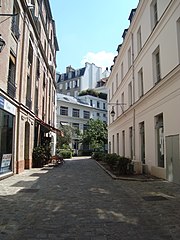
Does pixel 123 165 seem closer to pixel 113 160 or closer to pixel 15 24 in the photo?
pixel 113 160

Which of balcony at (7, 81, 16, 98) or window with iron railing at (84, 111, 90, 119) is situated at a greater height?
window with iron railing at (84, 111, 90, 119)

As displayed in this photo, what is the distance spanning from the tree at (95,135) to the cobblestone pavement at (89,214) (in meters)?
39.2

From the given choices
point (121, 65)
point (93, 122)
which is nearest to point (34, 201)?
point (121, 65)

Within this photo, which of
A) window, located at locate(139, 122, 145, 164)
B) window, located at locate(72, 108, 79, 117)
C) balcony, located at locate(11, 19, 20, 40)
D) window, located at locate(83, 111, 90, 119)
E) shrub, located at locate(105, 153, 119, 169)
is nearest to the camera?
balcony, located at locate(11, 19, 20, 40)

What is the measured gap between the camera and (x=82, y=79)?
64.7 m

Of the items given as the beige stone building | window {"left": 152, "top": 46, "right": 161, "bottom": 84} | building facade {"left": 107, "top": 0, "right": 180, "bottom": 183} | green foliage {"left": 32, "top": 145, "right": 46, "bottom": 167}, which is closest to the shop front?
the beige stone building

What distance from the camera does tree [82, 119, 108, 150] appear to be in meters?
48.9

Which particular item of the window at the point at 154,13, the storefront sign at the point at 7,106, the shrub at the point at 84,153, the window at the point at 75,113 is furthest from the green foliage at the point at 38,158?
the window at the point at 75,113

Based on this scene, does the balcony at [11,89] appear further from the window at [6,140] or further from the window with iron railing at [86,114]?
the window with iron railing at [86,114]

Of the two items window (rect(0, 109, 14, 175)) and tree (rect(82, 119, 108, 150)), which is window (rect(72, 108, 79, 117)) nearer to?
tree (rect(82, 119, 108, 150))

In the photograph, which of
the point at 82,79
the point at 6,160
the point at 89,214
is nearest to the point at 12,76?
the point at 6,160

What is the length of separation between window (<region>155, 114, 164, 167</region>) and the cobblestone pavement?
3646mm

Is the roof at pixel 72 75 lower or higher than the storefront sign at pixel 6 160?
higher

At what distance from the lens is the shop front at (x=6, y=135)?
484 inches
